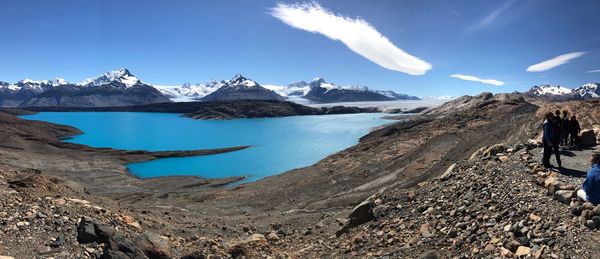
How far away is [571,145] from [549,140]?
705 cm

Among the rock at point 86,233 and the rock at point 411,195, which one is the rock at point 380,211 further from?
the rock at point 86,233

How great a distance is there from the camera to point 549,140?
14.2m

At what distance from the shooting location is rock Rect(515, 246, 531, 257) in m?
9.05

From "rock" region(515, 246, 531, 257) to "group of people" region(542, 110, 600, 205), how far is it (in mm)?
2190

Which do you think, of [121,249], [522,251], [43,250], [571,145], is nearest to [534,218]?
[522,251]

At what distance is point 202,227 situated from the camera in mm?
21828

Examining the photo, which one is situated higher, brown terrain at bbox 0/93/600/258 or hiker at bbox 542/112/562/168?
hiker at bbox 542/112/562/168

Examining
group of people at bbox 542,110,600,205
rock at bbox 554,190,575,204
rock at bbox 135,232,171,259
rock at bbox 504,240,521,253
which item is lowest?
rock at bbox 135,232,171,259

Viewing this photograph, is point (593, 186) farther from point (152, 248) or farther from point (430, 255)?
point (152, 248)

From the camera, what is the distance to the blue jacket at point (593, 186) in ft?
31.6

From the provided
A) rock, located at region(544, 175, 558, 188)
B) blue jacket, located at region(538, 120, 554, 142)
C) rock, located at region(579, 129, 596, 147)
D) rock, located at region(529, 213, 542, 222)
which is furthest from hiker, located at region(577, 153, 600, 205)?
rock, located at region(579, 129, 596, 147)

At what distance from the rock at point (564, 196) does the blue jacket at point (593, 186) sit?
1.84 ft

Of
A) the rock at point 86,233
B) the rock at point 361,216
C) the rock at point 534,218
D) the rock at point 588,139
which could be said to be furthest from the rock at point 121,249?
the rock at point 588,139

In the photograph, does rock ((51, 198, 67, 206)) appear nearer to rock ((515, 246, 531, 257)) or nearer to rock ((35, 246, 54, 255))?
rock ((35, 246, 54, 255))
